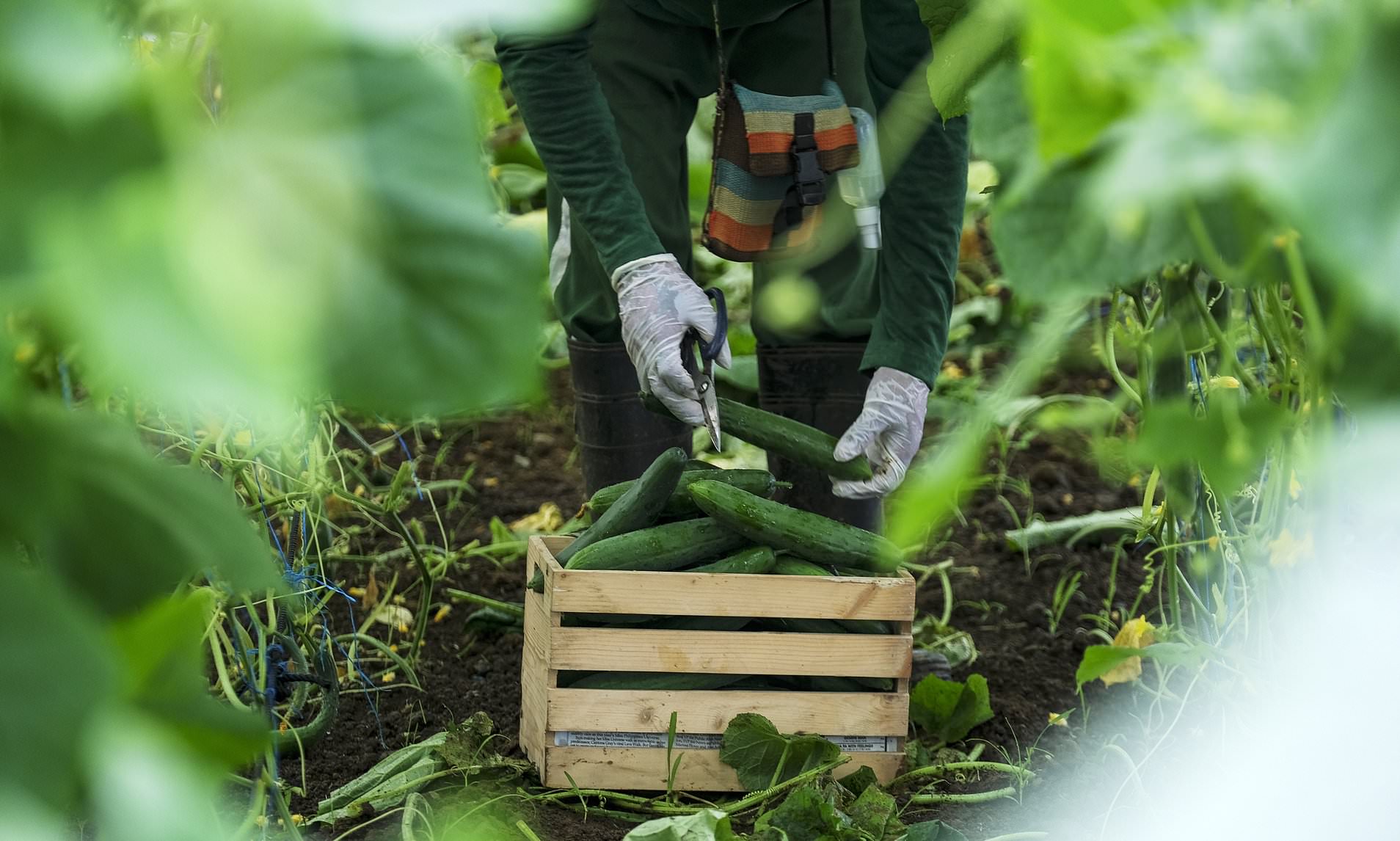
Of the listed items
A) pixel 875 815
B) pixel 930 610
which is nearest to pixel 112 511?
pixel 875 815

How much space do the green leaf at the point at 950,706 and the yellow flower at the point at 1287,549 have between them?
3.37 ft

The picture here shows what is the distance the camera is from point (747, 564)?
1.89 metres

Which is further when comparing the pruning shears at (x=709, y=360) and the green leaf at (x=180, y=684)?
the pruning shears at (x=709, y=360)

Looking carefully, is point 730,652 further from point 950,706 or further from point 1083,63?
point 1083,63

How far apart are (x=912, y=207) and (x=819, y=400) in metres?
0.53

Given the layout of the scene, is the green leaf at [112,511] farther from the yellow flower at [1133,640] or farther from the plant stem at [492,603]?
the plant stem at [492,603]

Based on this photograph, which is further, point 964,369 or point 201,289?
point 964,369

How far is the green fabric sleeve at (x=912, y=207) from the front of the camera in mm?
1946

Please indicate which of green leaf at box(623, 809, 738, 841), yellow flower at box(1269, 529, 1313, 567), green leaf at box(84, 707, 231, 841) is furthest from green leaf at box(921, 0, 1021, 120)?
green leaf at box(623, 809, 738, 841)

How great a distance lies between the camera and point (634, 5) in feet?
7.18

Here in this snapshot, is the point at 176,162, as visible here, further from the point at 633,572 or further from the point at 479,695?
the point at 479,695

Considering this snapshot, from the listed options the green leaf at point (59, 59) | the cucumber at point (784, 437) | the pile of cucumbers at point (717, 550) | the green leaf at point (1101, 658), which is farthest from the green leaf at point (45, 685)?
the cucumber at point (784, 437)

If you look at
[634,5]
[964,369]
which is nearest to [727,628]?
[634,5]

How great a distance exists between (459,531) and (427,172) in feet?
9.08
